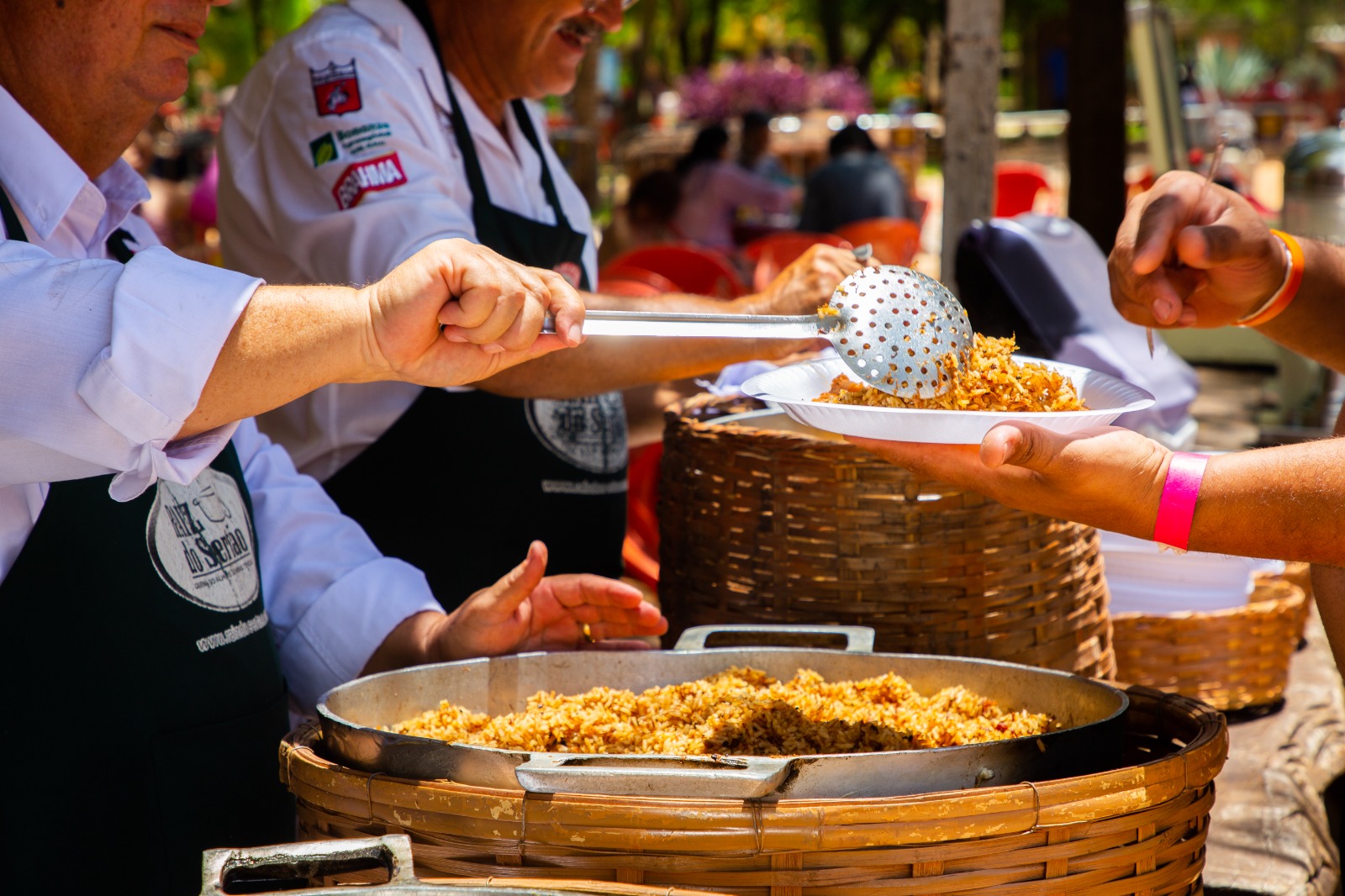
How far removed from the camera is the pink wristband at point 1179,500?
3.89ft

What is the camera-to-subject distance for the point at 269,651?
4.96 feet

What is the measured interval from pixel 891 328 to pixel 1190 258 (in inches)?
20.5

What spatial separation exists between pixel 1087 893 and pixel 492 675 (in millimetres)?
666

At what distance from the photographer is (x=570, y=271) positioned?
2.24 meters

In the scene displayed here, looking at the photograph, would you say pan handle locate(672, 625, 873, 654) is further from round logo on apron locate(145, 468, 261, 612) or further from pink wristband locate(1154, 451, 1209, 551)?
round logo on apron locate(145, 468, 261, 612)

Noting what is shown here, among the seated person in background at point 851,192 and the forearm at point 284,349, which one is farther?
the seated person in background at point 851,192

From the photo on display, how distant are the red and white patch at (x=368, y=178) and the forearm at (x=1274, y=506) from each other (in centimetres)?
124

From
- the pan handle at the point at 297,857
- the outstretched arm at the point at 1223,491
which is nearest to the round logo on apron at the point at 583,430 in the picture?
the outstretched arm at the point at 1223,491

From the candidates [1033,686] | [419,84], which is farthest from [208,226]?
[1033,686]

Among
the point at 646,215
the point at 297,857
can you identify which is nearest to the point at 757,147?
the point at 646,215

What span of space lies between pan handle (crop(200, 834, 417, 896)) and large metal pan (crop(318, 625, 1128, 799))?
0.14 meters

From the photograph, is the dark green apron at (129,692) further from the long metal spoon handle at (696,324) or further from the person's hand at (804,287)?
the person's hand at (804,287)

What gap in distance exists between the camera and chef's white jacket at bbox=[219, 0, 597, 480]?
1.86m

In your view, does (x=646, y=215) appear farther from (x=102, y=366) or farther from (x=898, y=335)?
(x=102, y=366)
